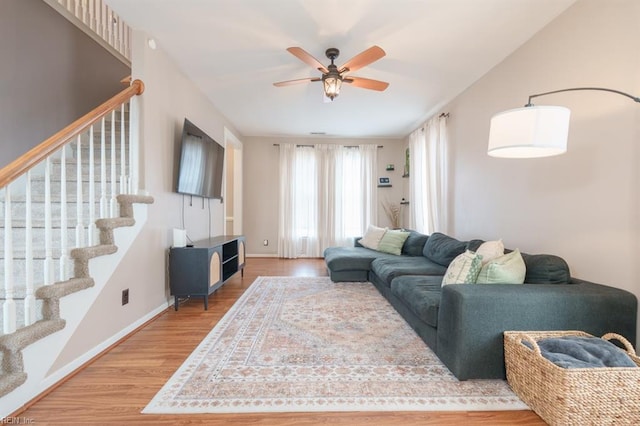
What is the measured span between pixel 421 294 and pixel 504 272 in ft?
1.96

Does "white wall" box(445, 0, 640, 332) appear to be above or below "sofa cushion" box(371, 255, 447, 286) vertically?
above

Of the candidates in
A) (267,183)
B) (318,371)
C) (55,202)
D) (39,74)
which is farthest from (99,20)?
(318,371)

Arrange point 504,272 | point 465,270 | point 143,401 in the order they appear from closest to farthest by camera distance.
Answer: point 143,401 < point 504,272 < point 465,270

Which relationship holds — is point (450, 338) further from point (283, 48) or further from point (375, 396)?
point (283, 48)

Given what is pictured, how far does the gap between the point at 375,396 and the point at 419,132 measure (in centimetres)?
452

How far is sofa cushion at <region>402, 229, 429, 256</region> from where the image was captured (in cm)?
409

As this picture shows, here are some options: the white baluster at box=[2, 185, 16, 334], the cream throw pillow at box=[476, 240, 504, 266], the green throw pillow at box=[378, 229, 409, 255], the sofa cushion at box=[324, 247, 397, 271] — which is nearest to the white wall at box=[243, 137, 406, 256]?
the green throw pillow at box=[378, 229, 409, 255]

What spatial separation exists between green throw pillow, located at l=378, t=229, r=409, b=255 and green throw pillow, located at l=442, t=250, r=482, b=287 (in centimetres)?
209

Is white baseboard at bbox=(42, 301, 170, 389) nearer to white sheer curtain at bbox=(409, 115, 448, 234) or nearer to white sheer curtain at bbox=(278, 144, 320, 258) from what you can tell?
white sheer curtain at bbox=(278, 144, 320, 258)

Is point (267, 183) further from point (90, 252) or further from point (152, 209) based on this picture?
point (90, 252)

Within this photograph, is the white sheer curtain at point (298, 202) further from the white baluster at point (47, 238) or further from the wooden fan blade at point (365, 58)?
the white baluster at point (47, 238)

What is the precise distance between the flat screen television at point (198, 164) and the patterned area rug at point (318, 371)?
1568mm

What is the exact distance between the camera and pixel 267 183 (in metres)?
6.10

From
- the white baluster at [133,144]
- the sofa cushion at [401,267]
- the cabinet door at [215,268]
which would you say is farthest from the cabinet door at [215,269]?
the sofa cushion at [401,267]
